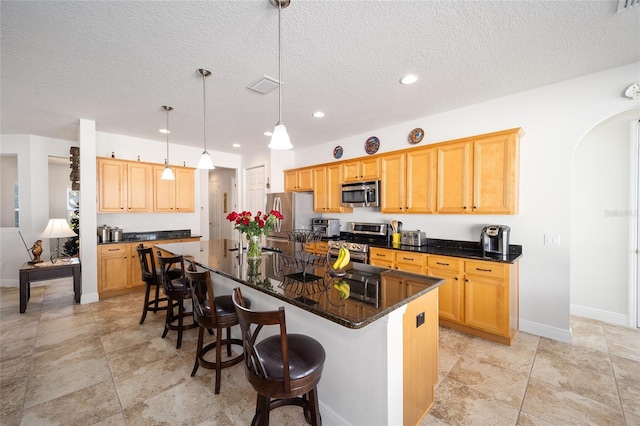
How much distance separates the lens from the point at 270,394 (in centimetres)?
129

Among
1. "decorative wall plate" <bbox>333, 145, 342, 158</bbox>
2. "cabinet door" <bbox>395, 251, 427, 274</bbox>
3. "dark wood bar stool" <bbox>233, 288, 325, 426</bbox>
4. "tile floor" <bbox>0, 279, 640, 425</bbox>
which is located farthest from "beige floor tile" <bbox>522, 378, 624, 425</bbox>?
"decorative wall plate" <bbox>333, 145, 342, 158</bbox>

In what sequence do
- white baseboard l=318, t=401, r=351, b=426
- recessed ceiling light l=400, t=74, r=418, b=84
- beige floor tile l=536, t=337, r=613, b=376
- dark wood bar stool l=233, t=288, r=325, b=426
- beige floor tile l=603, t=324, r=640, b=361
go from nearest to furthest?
dark wood bar stool l=233, t=288, r=325, b=426 → white baseboard l=318, t=401, r=351, b=426 → beige floor tile l=536, t=337, r=613, b=376 → beige floor tile l=603, t=324, r=640, b=361 → recessed ceiling light l=400, t=74, r=418, b=84

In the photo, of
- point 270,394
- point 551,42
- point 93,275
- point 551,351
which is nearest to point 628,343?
point 551,351

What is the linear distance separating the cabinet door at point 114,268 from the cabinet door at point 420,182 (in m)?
4.68

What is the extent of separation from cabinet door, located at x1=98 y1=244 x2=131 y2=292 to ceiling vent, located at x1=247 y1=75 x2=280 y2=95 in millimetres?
3622

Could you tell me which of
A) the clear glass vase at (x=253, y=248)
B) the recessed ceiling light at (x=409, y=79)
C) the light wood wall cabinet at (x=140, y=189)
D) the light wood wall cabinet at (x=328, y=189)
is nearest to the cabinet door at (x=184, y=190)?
the light wood wall cabinet at (x=140, y=189)

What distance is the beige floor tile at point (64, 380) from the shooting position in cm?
209

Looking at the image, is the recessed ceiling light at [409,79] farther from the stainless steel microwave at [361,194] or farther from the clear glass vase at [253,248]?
the clear glass vase at [253,248]

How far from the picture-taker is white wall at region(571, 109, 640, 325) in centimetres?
313

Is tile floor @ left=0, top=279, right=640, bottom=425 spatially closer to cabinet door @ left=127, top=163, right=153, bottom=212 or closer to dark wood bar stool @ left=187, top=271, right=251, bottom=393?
dark wood bar stool @ left=187, top=271, right=251, bottom=393

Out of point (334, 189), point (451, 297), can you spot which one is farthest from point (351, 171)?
point (451, 297)

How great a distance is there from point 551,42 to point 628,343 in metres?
3.04

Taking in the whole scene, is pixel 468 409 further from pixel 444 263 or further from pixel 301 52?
pixel 301 52

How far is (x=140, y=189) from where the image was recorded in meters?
4.89
